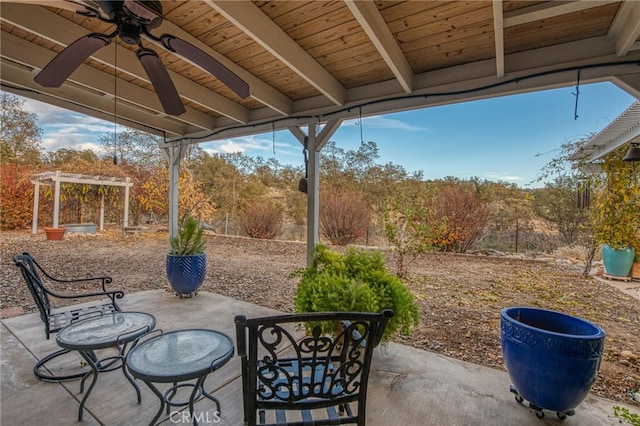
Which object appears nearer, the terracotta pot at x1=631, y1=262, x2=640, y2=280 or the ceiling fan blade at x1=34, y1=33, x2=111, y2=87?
the ceiling fan blade at x1=34, y1=33, x2=111, y2=87

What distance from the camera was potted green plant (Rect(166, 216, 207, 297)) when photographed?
12.0 ft

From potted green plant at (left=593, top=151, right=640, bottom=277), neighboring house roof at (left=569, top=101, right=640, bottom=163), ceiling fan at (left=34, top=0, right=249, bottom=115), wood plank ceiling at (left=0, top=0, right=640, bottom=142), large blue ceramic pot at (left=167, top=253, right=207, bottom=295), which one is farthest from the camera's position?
potted green plant at (left=593, top=151, right=640, bottom=277)

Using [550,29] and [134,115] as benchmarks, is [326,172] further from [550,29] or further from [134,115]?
[550,29]

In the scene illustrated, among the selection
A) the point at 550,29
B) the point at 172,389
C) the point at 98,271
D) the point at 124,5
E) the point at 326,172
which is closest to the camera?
the point at 124,5

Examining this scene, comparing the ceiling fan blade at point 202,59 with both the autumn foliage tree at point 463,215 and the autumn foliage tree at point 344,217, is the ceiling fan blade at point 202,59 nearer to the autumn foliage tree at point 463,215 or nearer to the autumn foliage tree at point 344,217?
the autumn foliage tree at point 463,215

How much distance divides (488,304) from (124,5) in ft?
14.3

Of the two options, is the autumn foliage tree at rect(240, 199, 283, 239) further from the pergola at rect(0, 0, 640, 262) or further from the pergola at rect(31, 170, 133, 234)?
the pergola at rect(0, 0, 640, 262)

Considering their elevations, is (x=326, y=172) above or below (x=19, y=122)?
below

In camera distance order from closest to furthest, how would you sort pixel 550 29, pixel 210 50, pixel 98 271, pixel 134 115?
pixel 550 29 → pixel 210 50 → pixel 134 115 → pixel 98 271

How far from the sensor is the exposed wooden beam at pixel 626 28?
1.71m

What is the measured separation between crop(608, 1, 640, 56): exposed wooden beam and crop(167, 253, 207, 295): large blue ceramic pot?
4260mm

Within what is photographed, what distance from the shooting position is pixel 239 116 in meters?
3.84

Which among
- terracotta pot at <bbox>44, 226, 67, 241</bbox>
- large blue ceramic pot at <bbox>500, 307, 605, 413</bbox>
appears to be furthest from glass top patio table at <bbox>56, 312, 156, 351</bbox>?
terracotta pot at <bbox>44, 226, 67, 241</bbox>

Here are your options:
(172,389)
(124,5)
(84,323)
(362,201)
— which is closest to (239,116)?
(124,5)
